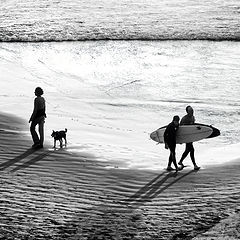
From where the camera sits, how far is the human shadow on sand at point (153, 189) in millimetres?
18484

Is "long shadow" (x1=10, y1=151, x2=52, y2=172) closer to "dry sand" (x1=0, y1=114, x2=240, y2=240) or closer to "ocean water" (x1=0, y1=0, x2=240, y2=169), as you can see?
"dry sand" (x1=0, y1=114, x2=240, y2=240)

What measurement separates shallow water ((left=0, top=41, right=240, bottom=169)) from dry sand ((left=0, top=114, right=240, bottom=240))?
1431 mm

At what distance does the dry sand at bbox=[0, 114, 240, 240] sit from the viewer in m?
16.5

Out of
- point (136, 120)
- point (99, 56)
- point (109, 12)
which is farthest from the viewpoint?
point (109, 12)

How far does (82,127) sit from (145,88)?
969cm

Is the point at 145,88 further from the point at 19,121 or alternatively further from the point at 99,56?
the point at 19,121

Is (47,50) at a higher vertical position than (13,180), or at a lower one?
higher

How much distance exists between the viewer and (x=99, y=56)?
41.0m

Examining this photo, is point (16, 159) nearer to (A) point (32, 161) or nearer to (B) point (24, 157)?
(B) point (24, 157)

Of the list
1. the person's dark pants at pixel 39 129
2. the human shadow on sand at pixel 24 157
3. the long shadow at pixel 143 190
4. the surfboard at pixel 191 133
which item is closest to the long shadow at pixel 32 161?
the human shadow on sand at pixel 24 157

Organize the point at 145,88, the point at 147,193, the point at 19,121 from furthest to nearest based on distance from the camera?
the point at 145,88
the point at 19,121
the point at 147,193

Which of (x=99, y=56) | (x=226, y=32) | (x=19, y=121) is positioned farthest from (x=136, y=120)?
(x=226, y=32)

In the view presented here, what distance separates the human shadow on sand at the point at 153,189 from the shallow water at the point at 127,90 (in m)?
1.36

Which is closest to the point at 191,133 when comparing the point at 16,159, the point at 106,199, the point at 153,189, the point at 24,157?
the point at 153,189
